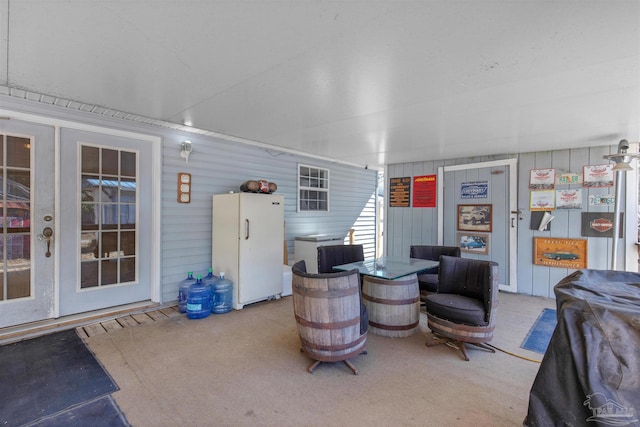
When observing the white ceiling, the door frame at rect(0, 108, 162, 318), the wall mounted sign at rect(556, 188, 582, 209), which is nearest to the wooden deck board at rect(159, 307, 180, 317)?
the door frame at rect(0, 108, 162, 318)

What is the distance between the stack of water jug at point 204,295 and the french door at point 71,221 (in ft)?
1.68

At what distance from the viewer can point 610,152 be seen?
14.7ft

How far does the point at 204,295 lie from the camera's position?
3889 millimetres

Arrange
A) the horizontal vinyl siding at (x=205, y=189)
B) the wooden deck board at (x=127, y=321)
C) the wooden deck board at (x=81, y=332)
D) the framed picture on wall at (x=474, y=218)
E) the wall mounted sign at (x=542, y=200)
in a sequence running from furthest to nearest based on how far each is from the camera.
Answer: the framed picture on wall at (x=474, y=218)
the wall mounted sign at (x=542, y=200)
the horizontal vinyl siding at (x=205, y=189)
the wooden deck board at (x=127, y=321)
the wooden deck board at (x=81, y=332)

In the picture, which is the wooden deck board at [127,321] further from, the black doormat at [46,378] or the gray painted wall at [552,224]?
the gray painted wall at [552,224]

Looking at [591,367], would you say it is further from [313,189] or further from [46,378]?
[313,189]

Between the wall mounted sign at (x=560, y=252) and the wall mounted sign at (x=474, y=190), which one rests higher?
the wall mounted sign at (x=474, y=190)

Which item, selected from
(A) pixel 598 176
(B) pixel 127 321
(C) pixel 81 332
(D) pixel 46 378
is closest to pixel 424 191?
(A) pixel 598 176

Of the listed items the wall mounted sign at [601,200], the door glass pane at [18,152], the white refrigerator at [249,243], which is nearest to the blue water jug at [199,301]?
the white refrigerator at [249,243]

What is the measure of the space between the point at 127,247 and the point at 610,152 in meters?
6.93

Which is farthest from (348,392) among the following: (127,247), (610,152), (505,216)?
(610,152)

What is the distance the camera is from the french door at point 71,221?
10.2ft

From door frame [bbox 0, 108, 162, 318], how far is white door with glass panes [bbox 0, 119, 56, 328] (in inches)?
1.5

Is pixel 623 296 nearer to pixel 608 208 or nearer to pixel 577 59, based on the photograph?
pixel 577 59
